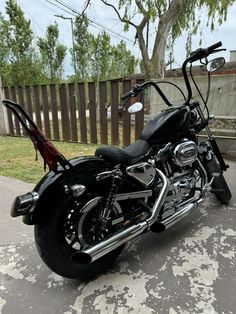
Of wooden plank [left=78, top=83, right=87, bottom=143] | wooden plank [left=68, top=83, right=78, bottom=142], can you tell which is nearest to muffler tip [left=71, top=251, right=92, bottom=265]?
wooden plank [left=78, top=83, right=87, bottom=143]

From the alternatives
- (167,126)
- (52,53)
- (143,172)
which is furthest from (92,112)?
(52,53)

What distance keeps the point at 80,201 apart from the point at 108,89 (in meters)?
3.31

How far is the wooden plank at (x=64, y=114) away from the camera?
463 centimetres

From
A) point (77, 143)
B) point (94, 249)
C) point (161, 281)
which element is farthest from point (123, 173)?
point (77, 143)

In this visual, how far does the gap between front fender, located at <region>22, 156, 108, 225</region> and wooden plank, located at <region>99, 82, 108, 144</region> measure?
3053 mm

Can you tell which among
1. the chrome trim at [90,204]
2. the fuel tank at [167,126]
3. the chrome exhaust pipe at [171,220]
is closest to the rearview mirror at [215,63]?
the fuel tank at [167,126]

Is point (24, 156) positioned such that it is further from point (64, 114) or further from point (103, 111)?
point (103, 111)

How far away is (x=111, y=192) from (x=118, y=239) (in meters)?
0.27

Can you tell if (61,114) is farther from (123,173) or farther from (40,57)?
(40,57)

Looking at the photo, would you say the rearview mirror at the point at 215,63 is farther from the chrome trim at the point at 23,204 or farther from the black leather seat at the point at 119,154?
the chrome trim at the point at 23,204

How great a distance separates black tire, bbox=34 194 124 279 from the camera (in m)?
1.27

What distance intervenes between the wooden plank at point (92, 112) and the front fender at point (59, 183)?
10.4 feet

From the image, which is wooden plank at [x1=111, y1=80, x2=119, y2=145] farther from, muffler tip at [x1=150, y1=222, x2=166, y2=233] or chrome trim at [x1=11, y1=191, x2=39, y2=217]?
chrome trim at [x1=11, y1=191, x2=39, y2=217]

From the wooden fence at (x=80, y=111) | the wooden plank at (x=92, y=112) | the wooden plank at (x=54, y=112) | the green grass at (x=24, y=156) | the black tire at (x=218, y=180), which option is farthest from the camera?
the wooden plank at (x=54, y=112)
